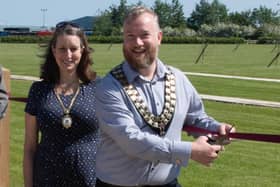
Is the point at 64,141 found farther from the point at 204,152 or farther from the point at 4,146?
the point at 4,146

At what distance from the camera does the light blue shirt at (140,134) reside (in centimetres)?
297

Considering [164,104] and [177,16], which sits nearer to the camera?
[164,104]

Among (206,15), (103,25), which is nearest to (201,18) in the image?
(206,15)

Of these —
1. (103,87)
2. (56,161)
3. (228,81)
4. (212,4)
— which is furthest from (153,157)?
(212,4)

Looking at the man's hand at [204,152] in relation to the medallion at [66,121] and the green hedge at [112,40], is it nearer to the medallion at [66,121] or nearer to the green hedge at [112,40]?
the medallion at [66,121]

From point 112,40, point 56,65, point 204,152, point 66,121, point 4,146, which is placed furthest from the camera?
point 112,40

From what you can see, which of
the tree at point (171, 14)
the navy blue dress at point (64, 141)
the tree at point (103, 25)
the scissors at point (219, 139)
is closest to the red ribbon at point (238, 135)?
the scissors at point (219, 139)

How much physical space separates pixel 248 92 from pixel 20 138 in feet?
30.9

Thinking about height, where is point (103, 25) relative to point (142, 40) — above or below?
below

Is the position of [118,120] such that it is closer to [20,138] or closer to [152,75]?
[152,75]

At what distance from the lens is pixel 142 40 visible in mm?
3041

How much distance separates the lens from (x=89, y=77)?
13.0 ft

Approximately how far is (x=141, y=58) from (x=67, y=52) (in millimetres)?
919

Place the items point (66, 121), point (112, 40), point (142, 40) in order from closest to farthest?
1. point (142, 40)
2. point (66, 121)
3. point (112, 40)
